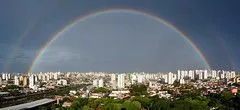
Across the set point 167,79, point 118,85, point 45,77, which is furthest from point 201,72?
point 45,77

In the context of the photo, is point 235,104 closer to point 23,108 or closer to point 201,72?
point 23,108

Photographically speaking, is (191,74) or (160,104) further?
(191,74)

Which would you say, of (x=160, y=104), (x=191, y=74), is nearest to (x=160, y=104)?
(x=160, y=104)

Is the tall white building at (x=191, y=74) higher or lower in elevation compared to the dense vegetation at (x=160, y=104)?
higher

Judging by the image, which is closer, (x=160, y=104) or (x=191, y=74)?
(x=160, y=104)

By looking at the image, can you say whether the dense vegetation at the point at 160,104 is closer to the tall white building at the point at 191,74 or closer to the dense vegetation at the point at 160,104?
the dense vegetation at the point at 160,104

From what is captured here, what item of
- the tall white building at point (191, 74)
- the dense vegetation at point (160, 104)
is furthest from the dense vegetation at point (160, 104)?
the tall white building at point (191, 74)

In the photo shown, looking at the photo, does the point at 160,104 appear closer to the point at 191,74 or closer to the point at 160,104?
the point at 160,104

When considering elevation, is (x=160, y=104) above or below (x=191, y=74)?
below

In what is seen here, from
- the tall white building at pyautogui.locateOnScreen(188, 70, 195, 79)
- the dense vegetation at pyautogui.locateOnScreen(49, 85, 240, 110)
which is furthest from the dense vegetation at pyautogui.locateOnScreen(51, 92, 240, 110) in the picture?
the tall white building at pyautogui.locateOnScreen(188, 70, 195, 79)

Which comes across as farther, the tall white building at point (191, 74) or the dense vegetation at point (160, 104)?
the tall white building at point (191, 74)

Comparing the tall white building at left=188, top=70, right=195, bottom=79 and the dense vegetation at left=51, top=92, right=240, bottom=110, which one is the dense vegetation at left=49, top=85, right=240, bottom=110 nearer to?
the dense vegetation at left=51, top=92, right=240, bottom=110
